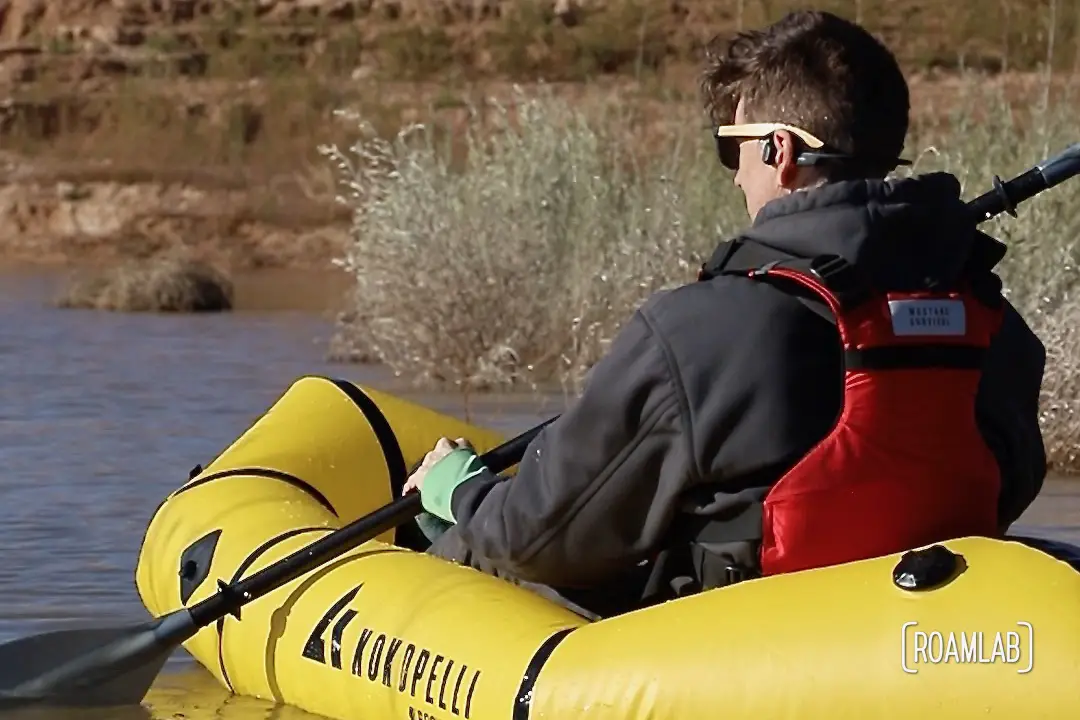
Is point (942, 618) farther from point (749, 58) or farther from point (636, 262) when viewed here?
point (636, 262)

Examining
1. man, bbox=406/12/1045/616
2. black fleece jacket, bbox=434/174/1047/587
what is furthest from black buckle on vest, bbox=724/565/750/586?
black fleece jacket, bbox=434/174/1047/587

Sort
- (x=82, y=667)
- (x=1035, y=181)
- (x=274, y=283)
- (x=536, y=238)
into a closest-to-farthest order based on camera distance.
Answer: (x=1035, y=181) → (x=82, y=667) → (x=536, y=238) → (x=274, y=283)

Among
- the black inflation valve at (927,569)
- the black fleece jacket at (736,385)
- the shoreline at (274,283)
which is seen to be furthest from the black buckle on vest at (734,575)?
the shoreline at (274,283)

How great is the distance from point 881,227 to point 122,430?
684 centimetres

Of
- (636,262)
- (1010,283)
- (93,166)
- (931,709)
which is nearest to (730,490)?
(931,709)

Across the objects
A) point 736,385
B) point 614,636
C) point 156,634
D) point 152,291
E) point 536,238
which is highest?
point 736,385

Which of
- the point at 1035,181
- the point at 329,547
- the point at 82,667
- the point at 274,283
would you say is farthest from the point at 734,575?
the point at 274,283

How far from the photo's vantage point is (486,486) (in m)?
4.71

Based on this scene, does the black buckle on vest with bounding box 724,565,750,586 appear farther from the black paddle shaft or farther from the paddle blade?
the paddle blade

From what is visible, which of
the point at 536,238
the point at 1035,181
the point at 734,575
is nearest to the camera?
the point at 734,575

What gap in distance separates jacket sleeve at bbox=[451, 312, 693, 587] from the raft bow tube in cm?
13

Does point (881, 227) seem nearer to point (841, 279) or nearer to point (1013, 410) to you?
point (841, 279)

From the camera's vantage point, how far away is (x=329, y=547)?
524 cm

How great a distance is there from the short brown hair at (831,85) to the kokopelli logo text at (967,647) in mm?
802
